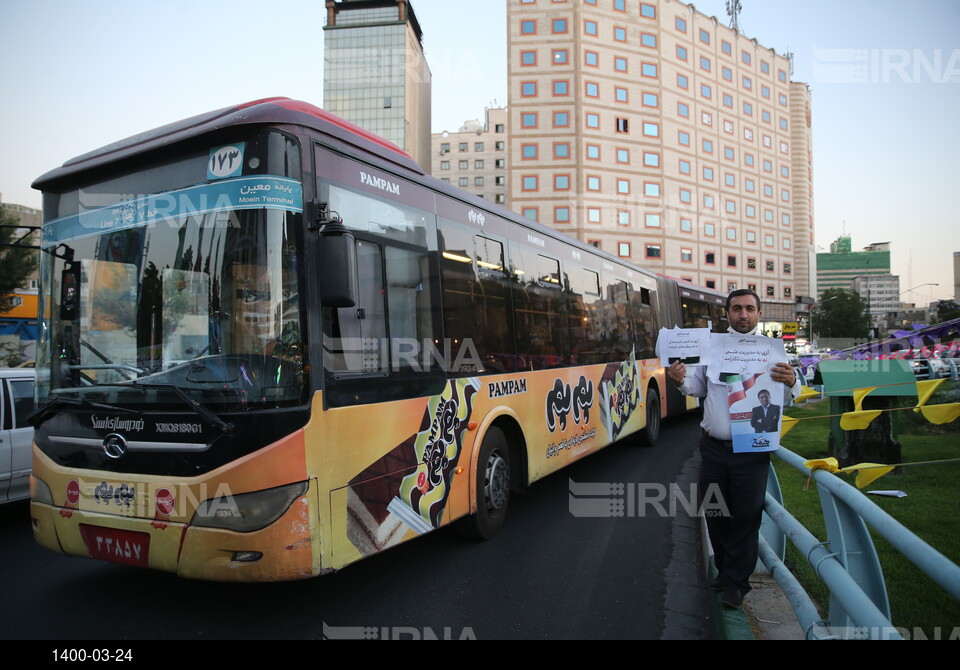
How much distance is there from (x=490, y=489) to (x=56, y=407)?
11.8 ft

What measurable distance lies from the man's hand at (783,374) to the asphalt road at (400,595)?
1.84m

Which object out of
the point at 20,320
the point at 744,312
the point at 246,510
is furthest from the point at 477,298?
the point at 20,320

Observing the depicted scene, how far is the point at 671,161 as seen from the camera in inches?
2347

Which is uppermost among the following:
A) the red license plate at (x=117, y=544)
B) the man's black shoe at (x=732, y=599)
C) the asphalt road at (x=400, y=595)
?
the red license plate at (x=117, y=544)

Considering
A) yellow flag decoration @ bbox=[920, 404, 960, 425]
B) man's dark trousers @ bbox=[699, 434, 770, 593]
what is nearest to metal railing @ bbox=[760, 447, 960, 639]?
man's dark trousers @ bbox=[699, 434, 770, 593]

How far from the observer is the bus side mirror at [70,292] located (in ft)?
14.1

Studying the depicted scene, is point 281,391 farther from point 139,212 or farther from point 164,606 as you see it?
point 164,606

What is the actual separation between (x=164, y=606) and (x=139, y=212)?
278 cm

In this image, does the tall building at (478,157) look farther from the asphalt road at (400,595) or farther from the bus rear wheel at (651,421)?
the asphalt road at (400,595)

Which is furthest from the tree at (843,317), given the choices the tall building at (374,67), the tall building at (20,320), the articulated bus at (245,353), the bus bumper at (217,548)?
the bus bumper at (217,548)

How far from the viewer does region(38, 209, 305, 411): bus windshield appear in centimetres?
367

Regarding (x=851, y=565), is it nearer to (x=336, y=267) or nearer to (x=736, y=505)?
(x=736, y=505)

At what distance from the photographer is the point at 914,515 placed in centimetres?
578
